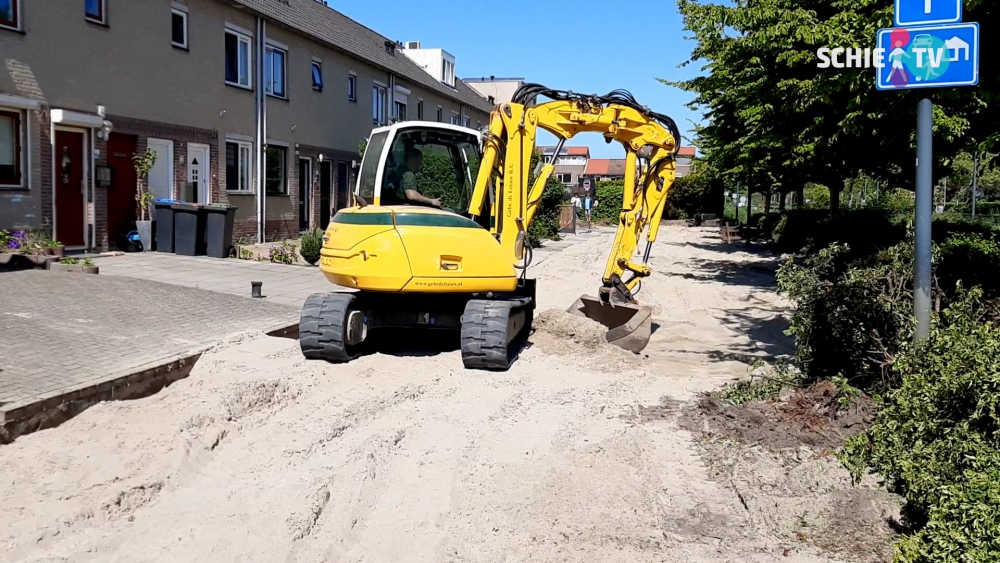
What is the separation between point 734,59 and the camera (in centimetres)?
1525

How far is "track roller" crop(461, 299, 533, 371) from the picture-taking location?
7.91 metres

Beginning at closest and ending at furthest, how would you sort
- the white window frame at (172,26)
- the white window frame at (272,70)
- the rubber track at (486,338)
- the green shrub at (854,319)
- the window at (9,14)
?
the green shrub at (854,319), the rubber track at (486,338), the window at (9,14), the white window frame at (172,26), the white window frame at (272,70)

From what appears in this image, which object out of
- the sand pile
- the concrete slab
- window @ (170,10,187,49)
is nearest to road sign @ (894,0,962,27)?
the sand pile

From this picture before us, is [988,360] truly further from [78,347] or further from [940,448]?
[78,347]

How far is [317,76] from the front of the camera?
82.4 feet

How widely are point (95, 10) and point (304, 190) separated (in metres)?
9.46

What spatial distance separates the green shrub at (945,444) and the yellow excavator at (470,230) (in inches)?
144

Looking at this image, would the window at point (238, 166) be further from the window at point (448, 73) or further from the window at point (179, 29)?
the window at point (448, 73)

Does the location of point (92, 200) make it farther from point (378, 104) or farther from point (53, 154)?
point (378, 104)

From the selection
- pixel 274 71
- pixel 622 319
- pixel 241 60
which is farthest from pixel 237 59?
pixel 622 319

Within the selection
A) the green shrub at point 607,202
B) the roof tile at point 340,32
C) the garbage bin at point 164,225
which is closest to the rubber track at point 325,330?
the garbage bin at point 164,225

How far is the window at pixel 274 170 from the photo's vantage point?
879 inches

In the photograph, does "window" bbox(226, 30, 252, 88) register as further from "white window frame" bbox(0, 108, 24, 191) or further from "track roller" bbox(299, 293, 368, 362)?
"track roller" bbox(299, 293, 368, 362)

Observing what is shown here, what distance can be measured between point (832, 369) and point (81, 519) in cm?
563
